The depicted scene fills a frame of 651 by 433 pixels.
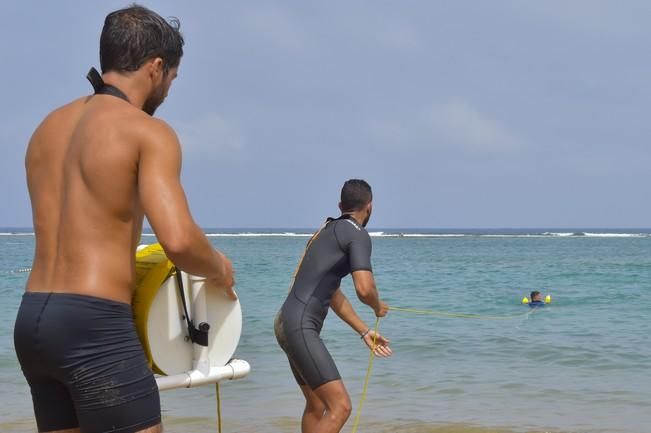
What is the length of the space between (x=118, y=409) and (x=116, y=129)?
0.77 meters

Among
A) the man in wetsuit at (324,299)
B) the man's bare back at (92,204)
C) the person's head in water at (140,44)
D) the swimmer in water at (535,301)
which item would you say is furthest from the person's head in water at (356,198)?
the swimmer in water at (535,301)

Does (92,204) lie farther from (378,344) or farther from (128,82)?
(378,344)

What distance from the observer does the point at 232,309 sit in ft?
9.91

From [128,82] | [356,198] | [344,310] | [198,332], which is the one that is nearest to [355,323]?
[344,310]

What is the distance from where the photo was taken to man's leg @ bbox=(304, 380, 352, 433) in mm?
4800

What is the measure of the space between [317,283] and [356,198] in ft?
1.86

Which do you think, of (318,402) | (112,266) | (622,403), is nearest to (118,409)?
(112,266)

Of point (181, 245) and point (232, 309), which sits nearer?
point (181, 245)

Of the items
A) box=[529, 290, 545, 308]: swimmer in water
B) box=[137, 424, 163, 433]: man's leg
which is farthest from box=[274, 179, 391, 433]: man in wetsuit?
box=[529, 290, 545, 308]: swimmer in water

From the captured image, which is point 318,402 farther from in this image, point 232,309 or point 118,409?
point 118,409

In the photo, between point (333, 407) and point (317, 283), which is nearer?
point (333, 407)

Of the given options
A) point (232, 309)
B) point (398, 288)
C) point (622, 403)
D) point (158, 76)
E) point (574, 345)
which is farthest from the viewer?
point (398, 288)

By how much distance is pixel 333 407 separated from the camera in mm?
4844

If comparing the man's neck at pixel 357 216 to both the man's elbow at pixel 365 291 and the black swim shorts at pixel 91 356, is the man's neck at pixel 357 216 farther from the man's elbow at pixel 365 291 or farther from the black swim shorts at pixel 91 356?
the black swim shorts at pixel 91 356
